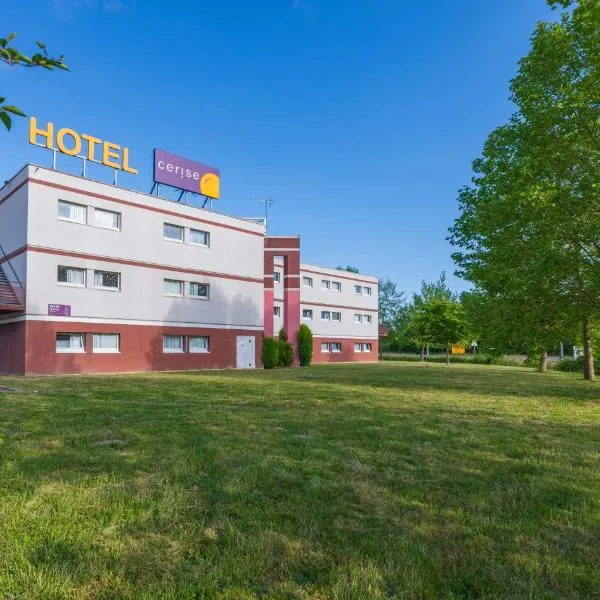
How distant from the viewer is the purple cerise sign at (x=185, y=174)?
30.9 m

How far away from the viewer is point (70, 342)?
2517 cm

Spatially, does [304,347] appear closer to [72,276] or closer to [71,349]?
[71,349]

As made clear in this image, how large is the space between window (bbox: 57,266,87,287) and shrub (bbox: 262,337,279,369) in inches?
526

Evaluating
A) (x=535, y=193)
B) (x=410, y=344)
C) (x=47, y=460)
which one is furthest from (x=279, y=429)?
(x=410, y=344)

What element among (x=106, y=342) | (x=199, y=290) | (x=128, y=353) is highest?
(x=199, y=290)

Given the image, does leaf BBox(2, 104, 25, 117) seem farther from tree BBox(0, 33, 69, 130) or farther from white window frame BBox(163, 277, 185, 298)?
white window frame BBox(163, 277, 185, 298)

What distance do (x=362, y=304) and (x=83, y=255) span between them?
114ft

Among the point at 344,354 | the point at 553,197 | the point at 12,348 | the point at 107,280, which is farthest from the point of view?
the point at 344,354

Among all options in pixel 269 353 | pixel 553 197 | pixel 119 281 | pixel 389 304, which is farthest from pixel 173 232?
pixel 389 304

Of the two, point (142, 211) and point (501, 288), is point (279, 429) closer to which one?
point (501, 288)

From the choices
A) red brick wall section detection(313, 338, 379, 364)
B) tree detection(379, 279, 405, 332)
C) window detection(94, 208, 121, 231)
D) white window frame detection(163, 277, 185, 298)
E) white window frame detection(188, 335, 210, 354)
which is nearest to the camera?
window detection(94, 208, 121, 231)

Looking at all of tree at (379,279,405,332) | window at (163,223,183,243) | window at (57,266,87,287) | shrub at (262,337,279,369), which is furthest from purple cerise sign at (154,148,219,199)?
tree at (379,279,405,332)

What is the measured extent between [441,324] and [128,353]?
36121mm

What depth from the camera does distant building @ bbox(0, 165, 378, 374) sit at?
24.2 metres
